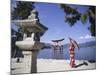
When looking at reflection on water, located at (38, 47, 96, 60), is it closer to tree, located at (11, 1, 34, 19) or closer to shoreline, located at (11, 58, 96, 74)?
shoreline, located at (11, 58, 96, 74)

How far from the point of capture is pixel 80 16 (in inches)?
121

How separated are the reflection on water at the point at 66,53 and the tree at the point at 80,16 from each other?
0.26 m

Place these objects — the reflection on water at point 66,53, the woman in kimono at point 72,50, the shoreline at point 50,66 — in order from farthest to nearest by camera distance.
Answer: the woman in kimono at point 72,50
the reflection on water at point 66,53
the shoreline at point 50,66

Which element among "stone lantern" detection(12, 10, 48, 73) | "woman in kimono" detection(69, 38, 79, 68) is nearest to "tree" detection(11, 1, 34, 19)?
"stone lantern" detection(12, 10, 48, 73)

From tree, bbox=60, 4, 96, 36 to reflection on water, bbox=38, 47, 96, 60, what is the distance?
10.2 inches

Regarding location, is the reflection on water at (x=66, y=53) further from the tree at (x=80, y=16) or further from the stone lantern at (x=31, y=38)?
the tree at (x=80, y=16)

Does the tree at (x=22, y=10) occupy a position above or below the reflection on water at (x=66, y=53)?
above

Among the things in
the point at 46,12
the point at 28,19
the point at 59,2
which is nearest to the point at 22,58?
the point at 28,19

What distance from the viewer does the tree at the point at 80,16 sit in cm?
300

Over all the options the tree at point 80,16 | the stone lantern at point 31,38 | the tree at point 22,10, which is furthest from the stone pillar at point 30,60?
the tree at point 80,16

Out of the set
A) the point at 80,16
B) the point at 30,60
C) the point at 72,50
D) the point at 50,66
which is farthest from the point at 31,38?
the point at 80,16

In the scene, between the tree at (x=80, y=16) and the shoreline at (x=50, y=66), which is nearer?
the shoreline at (x=50, y=66)

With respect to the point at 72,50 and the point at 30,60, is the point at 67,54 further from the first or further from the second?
the point at 30,60
